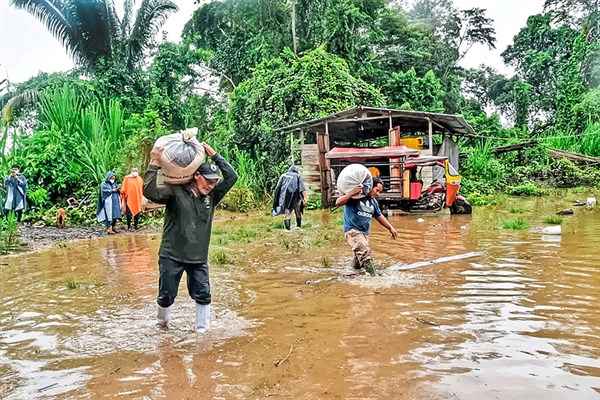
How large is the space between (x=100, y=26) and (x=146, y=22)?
1.97 metres

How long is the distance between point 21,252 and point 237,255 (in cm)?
436

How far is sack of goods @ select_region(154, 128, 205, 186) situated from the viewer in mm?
3932

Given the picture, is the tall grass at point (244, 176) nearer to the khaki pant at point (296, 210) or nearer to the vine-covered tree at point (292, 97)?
the vine-covered tree at point (292, 97)

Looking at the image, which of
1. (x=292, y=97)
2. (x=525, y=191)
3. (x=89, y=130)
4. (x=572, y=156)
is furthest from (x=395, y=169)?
(x=572, y=156)

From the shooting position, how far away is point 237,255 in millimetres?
8383

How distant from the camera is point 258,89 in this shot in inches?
846

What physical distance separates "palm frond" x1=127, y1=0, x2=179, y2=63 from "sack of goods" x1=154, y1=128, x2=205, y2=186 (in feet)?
67.5

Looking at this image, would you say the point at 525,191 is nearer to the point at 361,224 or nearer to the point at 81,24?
the point at 361,224

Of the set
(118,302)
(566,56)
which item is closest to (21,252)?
(118,302)

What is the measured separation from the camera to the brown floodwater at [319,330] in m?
3.19

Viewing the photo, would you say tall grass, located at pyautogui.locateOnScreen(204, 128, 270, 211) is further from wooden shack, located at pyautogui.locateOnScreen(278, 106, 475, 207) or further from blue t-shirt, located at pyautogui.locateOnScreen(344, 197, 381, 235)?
blue t-shirt, located at pyautogui.locateOnScreen(344, 197, 381, 235)

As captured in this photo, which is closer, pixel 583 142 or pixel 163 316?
pixel 163 316

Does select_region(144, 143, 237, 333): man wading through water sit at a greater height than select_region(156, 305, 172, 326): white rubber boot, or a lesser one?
greater

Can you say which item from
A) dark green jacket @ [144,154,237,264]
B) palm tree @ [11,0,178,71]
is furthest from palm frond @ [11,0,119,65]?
dark green jacket @ [144,154,237,264]
